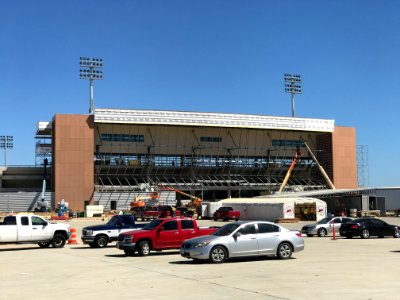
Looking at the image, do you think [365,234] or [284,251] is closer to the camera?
[284,251]

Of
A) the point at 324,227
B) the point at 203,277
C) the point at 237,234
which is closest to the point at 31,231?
the point at 237,234

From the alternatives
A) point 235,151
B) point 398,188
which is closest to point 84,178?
point 235,151

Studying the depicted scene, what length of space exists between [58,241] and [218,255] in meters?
12.4

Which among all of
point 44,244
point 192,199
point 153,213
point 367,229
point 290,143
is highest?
point 290,143

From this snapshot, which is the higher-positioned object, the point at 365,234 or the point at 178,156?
the point at 178,156

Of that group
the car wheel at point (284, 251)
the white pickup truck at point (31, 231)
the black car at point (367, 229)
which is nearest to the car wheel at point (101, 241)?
the white pickup truck at point (31, 231)

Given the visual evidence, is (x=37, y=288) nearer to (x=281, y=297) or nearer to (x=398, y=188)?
(x=281, y=297)

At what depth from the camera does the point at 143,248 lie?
22547mm

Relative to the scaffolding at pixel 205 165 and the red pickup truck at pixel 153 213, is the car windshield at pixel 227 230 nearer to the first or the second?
the red pickup truck at pixel 153 213

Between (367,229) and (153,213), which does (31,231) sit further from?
(153,213)

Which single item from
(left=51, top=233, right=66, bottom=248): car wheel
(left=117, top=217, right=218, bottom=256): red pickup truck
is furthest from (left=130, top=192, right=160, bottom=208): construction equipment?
(left=117, top=217, right=218, bottom=256): red pickup truck

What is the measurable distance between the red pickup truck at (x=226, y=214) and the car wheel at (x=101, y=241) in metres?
35.6

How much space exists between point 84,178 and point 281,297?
77.2 meters

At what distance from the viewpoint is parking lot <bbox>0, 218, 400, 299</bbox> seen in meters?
12.2
